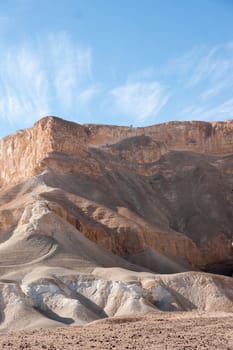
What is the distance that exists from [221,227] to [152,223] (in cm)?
1483

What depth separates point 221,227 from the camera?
304 feet

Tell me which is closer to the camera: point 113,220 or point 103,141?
point 113,220

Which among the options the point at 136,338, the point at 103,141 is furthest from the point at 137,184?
the point at 136,338

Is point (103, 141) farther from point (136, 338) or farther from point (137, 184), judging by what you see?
point (136, 338)

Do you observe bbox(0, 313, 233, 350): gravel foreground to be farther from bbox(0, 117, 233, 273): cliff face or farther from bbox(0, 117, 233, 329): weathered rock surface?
bbox(0, 117, 233, 273): cliff face

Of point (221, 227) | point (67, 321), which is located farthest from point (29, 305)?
point (221, 227)

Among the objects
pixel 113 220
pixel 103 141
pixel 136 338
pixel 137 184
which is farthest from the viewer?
pixel 103 141

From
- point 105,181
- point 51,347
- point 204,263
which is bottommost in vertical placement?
point 51,347

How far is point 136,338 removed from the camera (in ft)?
67.7

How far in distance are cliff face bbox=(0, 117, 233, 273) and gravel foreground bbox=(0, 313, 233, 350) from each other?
39081 millimetres

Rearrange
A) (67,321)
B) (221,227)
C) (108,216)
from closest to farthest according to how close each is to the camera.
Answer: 1. (67,321)
2. (108,216)
3. (221,227)

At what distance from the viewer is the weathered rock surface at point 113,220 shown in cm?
4609

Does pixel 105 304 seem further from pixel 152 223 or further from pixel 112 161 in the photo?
pixel 112 161

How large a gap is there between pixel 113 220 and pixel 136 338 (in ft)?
176
